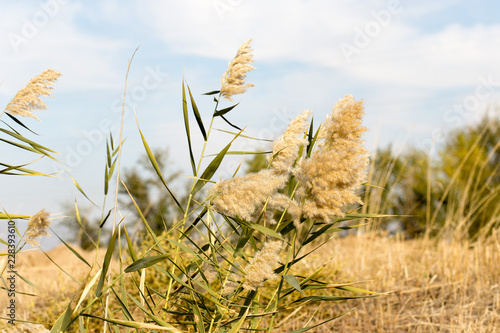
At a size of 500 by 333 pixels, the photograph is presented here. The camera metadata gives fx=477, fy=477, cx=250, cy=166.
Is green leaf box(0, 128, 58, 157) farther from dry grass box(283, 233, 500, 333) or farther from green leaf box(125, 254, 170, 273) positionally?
dry grass box(283, 233, 500, 333)

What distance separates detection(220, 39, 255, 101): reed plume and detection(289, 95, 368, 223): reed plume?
34cm

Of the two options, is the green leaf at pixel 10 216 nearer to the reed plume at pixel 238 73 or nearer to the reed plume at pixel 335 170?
the reed plume at pixel 238 73

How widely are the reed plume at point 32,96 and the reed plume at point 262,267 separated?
1178 mm

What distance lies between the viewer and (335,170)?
142cm

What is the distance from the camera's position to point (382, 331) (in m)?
3.30

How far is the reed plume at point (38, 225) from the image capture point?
1.91m

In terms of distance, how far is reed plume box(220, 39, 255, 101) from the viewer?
1649 mm

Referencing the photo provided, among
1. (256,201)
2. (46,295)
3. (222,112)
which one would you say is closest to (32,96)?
(222,112)

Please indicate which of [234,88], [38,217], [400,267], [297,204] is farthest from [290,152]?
[400,267]

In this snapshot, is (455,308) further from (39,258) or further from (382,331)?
(39,258)

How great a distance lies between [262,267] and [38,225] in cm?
103

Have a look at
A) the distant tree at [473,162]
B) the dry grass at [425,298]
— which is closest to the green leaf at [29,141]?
the dry grass at [425,298]

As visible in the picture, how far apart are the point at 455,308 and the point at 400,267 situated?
0.84 meters

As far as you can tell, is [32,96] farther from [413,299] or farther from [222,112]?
[413,299]
